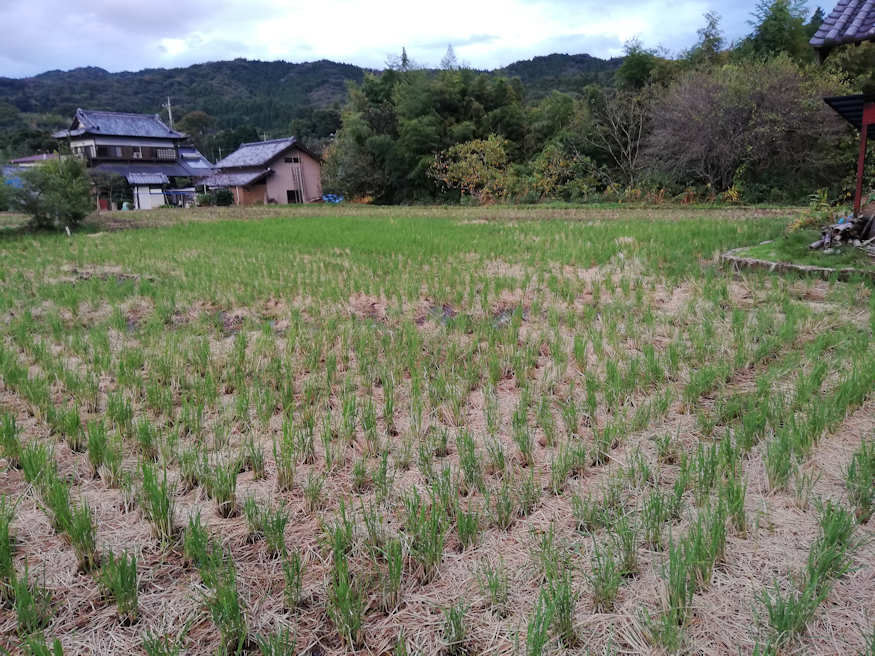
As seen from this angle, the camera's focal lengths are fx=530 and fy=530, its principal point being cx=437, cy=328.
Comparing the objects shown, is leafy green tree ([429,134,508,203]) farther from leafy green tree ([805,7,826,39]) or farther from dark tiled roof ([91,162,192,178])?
dark tiled roof ([91,162,192,178])

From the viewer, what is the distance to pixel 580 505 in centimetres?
185

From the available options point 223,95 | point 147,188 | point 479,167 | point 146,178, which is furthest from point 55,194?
point 223,95

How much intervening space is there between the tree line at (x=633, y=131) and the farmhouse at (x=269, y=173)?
1756 mm

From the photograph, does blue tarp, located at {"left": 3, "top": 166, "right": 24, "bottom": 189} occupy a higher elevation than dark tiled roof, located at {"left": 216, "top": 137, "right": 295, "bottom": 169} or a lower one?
lower

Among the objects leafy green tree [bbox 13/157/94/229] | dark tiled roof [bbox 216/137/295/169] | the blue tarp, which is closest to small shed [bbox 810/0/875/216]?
the blue tarp

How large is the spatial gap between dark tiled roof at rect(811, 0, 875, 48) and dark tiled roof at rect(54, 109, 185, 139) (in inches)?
1281

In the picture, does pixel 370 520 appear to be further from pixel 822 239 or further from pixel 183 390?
pixel 822 239

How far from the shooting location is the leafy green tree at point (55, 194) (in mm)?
12242

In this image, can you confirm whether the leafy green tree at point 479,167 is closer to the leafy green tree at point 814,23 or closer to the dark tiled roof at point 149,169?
the leafy green tree at point 814,23

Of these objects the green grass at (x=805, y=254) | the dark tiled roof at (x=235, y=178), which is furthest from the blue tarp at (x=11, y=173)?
the dark tiled roof at (x=235, y=178)

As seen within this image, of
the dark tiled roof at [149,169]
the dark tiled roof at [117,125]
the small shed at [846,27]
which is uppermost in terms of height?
the dark tiled roof at [117,125]

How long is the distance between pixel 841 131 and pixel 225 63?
Result: 75.6 meters

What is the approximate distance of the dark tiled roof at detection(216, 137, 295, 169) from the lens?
90.9 feet

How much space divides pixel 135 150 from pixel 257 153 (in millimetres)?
7832
